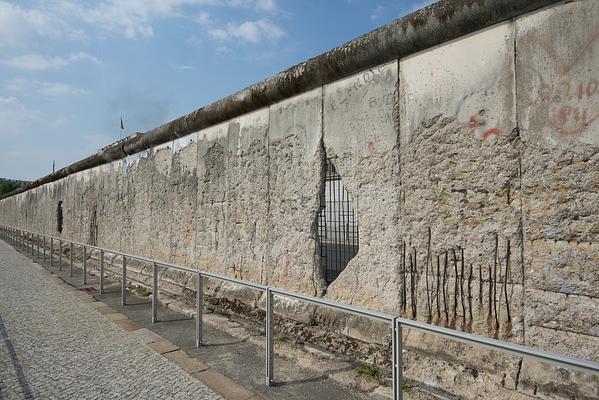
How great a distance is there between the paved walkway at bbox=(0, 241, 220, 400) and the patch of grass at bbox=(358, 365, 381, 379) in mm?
1183

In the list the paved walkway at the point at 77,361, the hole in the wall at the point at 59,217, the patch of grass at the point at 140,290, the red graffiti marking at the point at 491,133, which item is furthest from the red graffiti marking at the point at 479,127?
the hole in the wall at the point at 59,217

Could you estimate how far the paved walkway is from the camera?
300 cm

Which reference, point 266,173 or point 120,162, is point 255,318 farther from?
point 120,162

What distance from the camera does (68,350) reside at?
13.0 feet

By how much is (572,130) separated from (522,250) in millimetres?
803

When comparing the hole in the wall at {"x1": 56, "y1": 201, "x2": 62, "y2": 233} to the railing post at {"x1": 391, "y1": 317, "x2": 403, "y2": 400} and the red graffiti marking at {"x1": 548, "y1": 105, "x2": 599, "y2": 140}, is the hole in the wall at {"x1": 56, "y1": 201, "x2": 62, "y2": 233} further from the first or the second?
the red graffiti marking at {"x1": 548, "y1": 105, "x2": 599, "y2": 140}

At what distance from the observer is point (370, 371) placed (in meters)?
3.25

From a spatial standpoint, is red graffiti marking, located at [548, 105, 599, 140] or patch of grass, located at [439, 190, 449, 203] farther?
patch of grass, located at [439, 190, 449, 203]

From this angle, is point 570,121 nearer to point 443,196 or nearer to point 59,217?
point 443,196

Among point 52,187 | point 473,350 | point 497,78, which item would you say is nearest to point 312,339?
point 473,350

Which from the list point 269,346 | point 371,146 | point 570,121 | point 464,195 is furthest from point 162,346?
point 570,121

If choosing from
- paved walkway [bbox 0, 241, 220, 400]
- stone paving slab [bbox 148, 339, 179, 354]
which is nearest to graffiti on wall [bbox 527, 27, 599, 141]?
paved walkway [bbox 0, 241, 220, 400]

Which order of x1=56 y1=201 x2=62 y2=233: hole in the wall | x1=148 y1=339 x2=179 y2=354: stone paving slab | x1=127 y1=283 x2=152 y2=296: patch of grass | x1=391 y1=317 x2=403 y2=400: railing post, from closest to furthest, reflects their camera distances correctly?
x1=391 y1=317 x2=403 y2=400: railing post
x1=148 y1=339 x2=179 y2=354: stone paving slab
x1=127 y1=283 x2=152 y2=296: patch of grass
x1=56 y1=201 x2=62 y2=233: hole in the wall

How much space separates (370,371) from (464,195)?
5.20ft
